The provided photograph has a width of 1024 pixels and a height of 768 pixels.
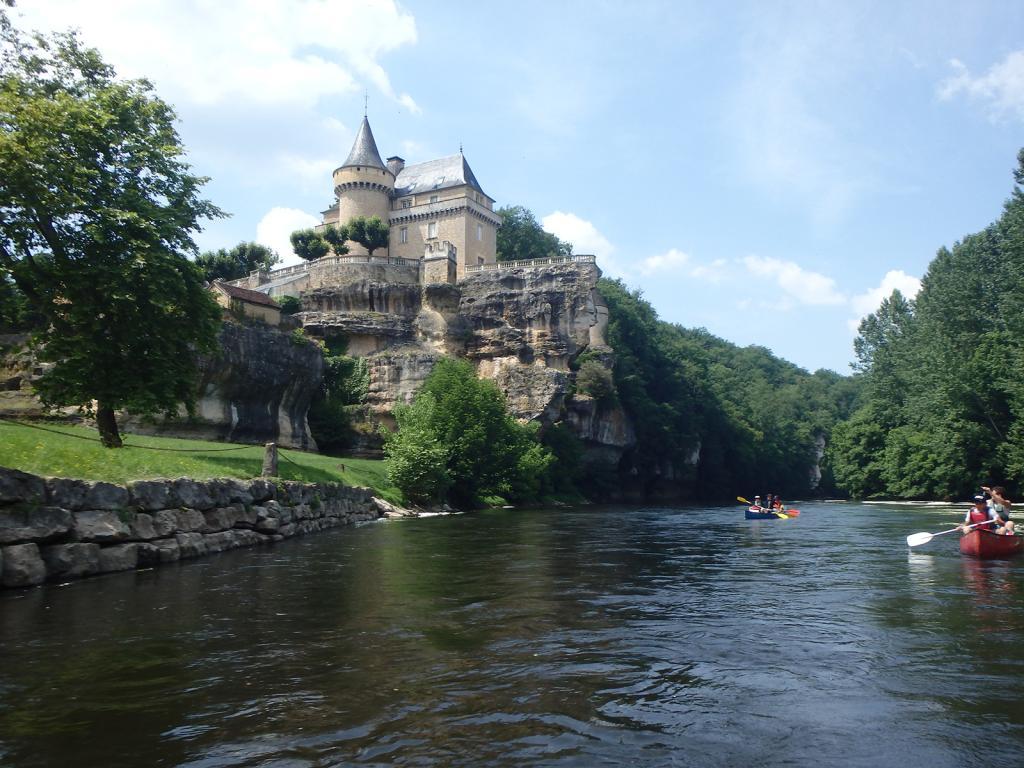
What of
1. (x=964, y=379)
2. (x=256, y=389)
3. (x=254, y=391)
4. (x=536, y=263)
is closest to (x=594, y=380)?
(x=536, y=263)

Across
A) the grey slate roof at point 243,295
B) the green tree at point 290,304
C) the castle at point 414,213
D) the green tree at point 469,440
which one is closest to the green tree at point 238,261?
the castle at point 414,213

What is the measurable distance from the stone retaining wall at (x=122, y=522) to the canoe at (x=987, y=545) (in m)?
19.8

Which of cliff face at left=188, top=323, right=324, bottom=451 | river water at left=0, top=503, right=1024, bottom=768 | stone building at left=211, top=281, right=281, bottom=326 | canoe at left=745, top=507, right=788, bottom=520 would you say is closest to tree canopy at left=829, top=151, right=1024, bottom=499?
canoe at left=745, top=507, right=788, bottom=520

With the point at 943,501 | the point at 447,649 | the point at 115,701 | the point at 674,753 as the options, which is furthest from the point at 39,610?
the point at 943,501

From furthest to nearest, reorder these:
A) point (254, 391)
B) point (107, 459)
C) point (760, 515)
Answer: point (254, 391)
point (760, 515)
point (107, 459)

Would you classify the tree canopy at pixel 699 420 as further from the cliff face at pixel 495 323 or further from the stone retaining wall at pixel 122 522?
the stone retaining wall at pixel 122 522

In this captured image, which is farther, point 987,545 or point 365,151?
point 365,151

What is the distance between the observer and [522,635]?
9766 mm

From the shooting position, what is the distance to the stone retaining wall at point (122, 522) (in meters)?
12.7

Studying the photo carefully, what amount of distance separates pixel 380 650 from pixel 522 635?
6.43 ft

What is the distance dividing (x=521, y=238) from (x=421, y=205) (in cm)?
2144

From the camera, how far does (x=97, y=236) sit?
70.3ft

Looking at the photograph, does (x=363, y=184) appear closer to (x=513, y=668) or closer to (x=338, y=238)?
(x=338, y=238)

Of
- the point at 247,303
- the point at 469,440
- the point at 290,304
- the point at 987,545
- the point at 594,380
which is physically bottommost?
the point at 987,545
